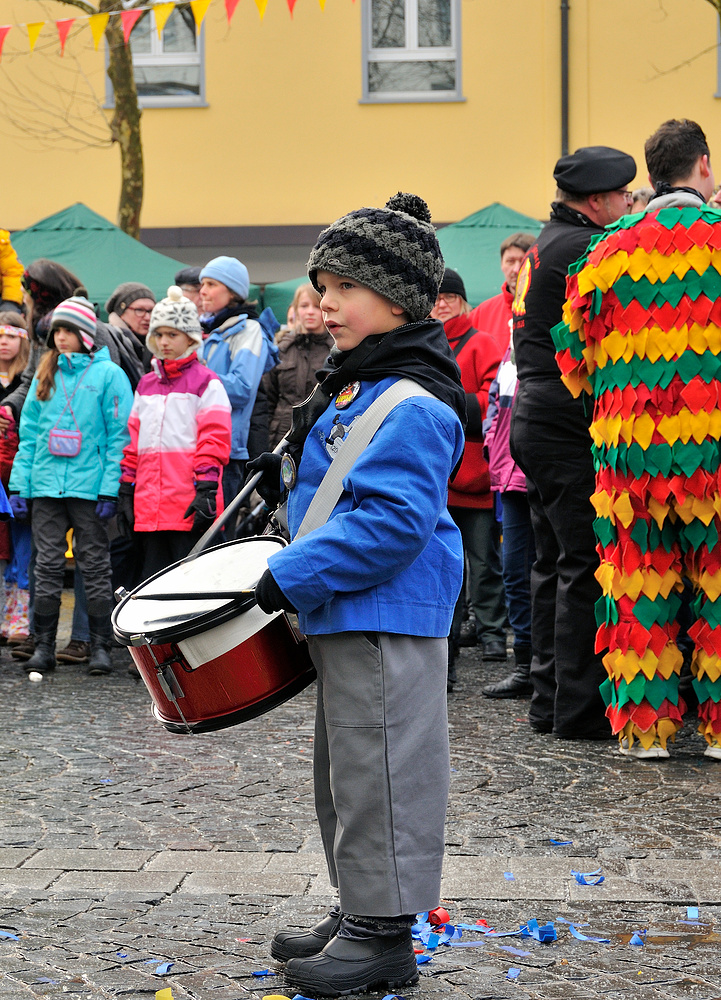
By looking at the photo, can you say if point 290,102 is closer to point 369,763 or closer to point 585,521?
point 585,521

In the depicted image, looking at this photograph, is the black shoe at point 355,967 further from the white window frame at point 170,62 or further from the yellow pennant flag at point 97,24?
the white window frame at point 170,62

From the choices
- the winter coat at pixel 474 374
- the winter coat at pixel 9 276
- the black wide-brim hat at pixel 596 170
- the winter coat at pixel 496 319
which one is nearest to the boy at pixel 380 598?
the black wide-brim hat at pixel 596 170

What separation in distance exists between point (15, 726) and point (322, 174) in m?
13.0

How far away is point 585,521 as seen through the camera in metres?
5.72

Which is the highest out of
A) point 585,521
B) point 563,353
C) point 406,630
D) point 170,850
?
point 563,353

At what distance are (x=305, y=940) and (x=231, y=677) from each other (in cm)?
65

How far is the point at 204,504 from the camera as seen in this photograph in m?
7.19

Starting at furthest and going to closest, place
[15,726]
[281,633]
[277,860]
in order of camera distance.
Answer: [15,726] → [277,860] → [281,633]

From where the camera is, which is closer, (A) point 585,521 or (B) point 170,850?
(B) point 170,850

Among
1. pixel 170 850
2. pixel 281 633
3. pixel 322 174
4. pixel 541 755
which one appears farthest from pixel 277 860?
pixel 322 174

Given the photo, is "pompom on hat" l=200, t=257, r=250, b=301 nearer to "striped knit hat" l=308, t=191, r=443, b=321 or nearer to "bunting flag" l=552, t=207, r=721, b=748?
"bunting flag" l=552, t=207, r=721, b=748

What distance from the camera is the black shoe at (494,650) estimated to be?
26.2 feet

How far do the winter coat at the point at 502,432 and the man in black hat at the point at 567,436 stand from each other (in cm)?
103

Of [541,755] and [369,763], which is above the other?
[369,763]
